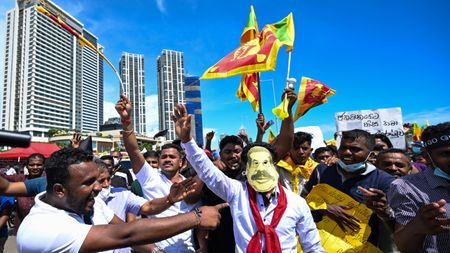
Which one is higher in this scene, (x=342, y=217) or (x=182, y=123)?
(x=182, y=123)

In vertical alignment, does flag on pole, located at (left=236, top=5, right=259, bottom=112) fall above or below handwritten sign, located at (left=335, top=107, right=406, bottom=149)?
above

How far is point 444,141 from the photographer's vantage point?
6.20 feet

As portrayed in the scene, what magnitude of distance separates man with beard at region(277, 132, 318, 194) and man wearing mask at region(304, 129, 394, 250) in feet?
2.28

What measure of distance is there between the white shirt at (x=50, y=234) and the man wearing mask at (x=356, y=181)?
6.39 ft

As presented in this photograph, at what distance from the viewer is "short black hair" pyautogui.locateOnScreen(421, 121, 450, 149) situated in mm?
1917

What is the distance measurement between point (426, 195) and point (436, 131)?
0.43m

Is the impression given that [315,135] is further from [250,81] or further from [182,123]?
[182,123]

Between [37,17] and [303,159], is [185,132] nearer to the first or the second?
[303,159]

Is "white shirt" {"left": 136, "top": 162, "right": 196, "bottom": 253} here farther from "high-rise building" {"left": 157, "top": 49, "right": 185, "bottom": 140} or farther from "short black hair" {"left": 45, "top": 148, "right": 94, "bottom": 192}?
"high-rise building" {"left": 157, "top": 49, "right": 185, "bottom": 140}

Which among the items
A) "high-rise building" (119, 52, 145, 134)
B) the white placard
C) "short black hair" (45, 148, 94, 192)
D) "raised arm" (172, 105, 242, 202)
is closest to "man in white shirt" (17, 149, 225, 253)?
"short black hair" (45, 148, 94, 192)

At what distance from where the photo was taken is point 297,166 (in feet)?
12.7

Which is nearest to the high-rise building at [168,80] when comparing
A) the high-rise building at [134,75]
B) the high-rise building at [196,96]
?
the high-rise building at [134,75]

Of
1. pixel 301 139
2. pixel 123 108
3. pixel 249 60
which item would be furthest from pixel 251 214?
pixel 249 60

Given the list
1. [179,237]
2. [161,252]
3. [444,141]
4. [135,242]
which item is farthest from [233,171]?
[444,141]
